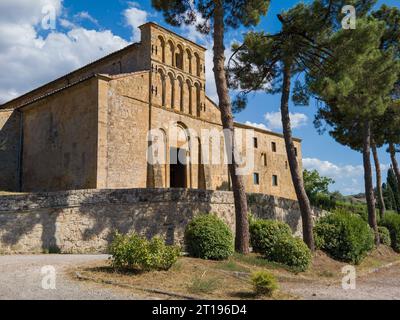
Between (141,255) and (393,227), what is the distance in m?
19.4

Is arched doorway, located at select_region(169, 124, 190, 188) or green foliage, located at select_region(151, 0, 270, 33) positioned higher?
green foliage, located at select_region(151, 0, 270, 33)

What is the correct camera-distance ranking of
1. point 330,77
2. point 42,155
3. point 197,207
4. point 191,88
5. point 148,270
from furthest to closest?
point 191,88 → point 42,155 → point 330,77 → point 197,207 → point 148,270

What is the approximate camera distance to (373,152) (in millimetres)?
27047

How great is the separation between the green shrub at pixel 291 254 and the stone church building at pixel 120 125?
9.60 meters

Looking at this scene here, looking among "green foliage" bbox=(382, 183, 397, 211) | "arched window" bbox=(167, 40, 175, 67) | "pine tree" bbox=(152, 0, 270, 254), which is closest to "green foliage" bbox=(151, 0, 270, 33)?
"pine tree" bbox=(152, 0, 270, 254)

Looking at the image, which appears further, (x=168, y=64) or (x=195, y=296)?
(x=168, y=64)

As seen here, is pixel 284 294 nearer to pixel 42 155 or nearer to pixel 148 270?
pixel 148 270

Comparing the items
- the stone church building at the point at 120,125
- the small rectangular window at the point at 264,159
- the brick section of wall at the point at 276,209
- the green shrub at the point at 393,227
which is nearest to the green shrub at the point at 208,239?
→ the brick section of wall at the point at 276,209

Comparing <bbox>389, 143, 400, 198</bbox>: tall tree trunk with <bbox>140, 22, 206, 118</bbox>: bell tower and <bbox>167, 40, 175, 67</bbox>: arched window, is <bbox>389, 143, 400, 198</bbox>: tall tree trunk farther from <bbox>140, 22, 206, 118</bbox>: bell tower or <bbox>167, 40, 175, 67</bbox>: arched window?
<bbox>167, 40, 175, 67</bbox>: arched window

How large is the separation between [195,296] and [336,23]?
13.9 m

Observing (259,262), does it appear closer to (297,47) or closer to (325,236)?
(325,236)

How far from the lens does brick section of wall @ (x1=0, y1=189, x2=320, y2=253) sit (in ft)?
49.2

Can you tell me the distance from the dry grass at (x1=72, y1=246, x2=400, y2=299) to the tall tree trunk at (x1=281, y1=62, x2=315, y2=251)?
1392 millimetres
